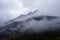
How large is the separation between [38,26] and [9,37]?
1345 centimetres

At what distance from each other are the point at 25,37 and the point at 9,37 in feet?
17.2

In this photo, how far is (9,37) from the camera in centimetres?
5062

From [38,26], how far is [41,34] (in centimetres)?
556

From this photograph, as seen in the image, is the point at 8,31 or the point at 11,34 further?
the point at 8,31

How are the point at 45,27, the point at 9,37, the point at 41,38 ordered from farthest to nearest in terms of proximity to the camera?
the point at 45,27, the point at 41,38, the point at 9,37

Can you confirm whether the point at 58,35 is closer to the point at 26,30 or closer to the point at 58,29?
the point at 58,29

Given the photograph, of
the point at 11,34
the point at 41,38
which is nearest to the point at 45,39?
the point at 41,38

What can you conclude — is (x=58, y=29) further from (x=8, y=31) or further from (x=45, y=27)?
(x=8, y=31)

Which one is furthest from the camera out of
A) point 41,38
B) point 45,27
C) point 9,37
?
point 45,27

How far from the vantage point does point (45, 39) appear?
173 ft

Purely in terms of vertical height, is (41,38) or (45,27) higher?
(45,27)

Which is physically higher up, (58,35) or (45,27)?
(45,27)

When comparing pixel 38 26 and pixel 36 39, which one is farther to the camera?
pixel 38 26

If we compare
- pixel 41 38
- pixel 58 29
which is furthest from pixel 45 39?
pixel 58 29
